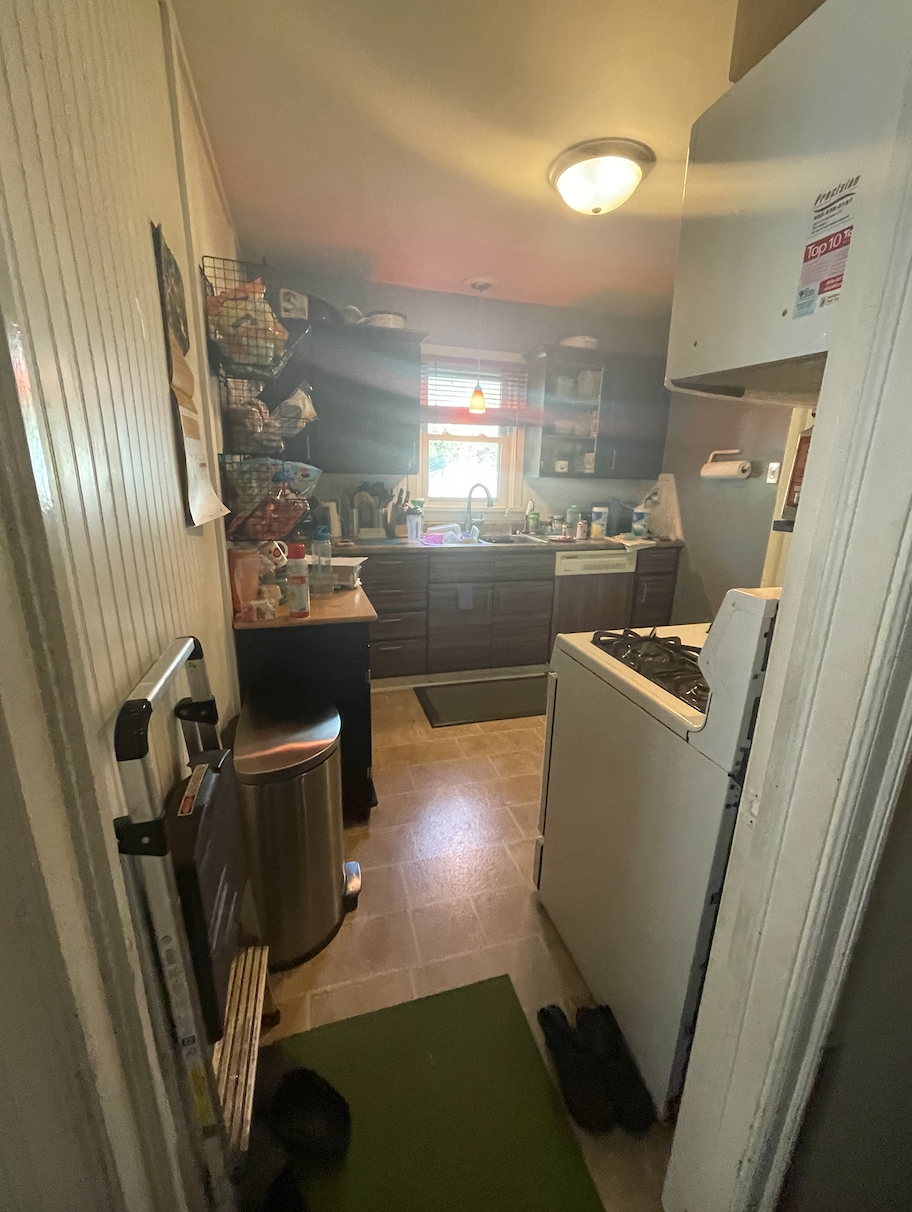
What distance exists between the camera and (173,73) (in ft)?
4.29

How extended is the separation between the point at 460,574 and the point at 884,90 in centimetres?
266

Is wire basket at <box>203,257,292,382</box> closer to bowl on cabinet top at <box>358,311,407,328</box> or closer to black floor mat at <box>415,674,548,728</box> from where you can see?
bowl on cabinet top at <box>358,311,407,328</box>

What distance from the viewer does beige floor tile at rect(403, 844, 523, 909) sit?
1685mm

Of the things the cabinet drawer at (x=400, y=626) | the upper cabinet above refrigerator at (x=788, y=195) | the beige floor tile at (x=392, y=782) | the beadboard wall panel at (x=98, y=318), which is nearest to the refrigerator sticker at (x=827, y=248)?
the upper cabinet above refrigerator at (x=788, y=195)

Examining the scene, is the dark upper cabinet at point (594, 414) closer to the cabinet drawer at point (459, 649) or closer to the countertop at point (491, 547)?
the countertop at point (491, 547)

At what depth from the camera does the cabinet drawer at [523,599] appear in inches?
129

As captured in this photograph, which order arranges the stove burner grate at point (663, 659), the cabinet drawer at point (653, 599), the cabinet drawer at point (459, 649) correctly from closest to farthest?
the stove burner grate at point (663, 659), the cabinet drawer at point (459, 649), the cabinet drawer at point (653, 599)

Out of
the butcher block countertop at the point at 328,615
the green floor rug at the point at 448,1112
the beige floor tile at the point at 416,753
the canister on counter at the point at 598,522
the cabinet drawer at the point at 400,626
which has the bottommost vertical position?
the green floor rug at the point at 448,1112

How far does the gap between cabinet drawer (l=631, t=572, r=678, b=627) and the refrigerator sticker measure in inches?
121

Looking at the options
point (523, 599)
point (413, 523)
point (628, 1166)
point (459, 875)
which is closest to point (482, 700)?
point (523, 599)

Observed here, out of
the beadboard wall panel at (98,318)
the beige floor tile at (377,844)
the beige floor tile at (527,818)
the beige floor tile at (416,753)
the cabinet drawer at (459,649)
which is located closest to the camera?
the beadboard wall panel at (98,318)

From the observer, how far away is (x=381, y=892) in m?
1.69

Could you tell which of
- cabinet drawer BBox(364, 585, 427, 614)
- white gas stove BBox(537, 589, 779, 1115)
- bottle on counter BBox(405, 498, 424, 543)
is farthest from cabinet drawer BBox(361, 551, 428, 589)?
white gas stove BBox(537, 589, 779, 1115)

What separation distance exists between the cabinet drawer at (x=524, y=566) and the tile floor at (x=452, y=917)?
1.24m
